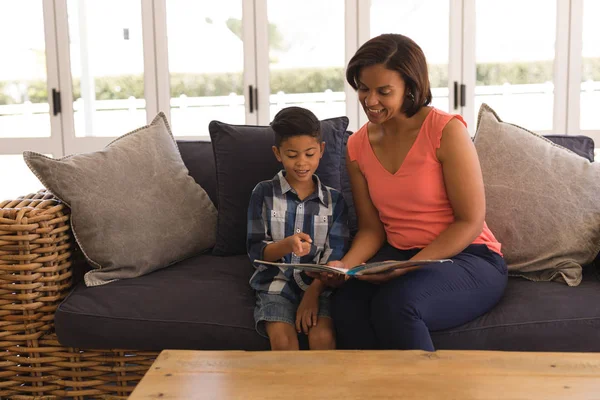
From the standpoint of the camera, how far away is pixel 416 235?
2.03 meters

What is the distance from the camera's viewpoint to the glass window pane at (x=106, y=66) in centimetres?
418

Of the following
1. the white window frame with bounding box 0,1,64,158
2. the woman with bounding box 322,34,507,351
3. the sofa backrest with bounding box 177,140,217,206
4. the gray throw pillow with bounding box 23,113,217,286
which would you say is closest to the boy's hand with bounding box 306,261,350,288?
the woman with bounding box 322,34,507,351

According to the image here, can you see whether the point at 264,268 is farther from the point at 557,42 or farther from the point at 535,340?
the point at 557,42

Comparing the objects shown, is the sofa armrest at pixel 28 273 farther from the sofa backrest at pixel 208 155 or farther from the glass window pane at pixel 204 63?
the glass window pane at pixel 204 63

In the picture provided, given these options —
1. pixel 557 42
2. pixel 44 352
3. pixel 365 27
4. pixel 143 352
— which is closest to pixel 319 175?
pixel 143 352

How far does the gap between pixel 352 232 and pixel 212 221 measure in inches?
19.5

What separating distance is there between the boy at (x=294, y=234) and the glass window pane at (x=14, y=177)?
273cm

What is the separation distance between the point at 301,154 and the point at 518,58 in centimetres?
248

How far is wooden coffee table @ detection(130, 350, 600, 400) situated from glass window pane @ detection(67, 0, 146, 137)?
3.01m

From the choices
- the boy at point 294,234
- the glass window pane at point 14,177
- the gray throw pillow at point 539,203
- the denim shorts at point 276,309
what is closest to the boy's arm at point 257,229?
the boy at point 294,234

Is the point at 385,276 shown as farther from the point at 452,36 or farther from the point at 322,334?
the point at 452,36

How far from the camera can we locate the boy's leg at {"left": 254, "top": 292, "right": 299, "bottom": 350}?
1.88 meters

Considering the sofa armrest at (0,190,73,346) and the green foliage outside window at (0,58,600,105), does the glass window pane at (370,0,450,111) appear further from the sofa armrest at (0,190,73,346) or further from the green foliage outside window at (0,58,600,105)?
the sofa armrest at (0,190,73,346)

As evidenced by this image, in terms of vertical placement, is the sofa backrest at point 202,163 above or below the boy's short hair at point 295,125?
below
